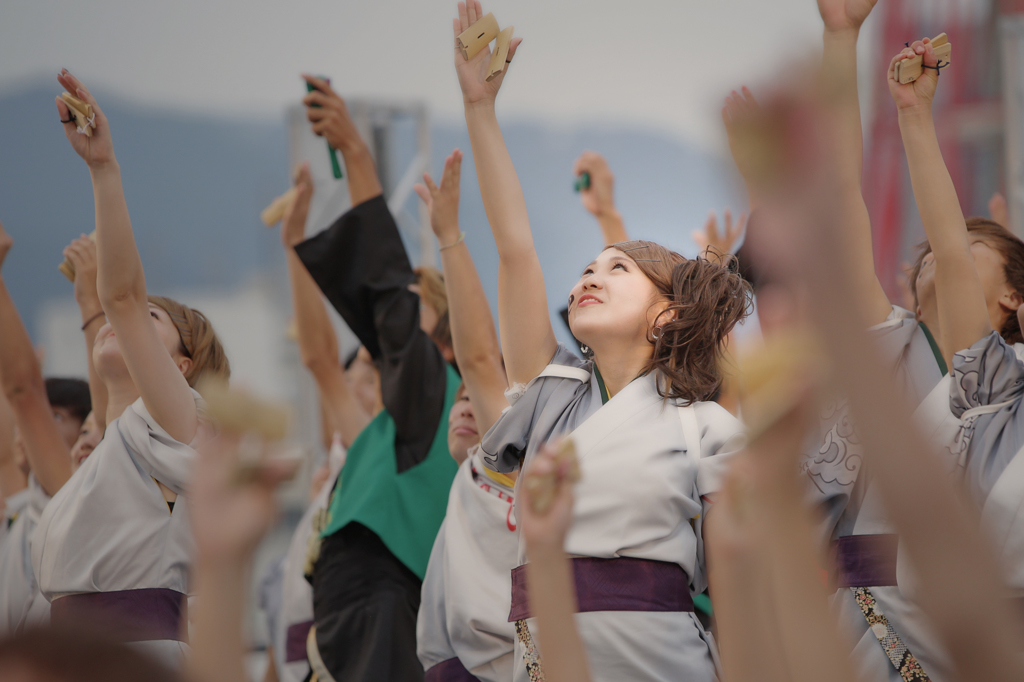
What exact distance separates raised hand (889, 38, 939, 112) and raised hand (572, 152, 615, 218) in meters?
0.95

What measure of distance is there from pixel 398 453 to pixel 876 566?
3.39ft

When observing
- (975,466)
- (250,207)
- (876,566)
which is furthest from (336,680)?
(250,207)

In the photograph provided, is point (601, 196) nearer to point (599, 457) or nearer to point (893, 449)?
point (599, 457)

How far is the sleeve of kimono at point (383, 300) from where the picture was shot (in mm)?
1938

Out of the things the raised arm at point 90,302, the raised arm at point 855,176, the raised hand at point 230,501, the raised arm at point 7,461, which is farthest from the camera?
the raised arm at point 7,461

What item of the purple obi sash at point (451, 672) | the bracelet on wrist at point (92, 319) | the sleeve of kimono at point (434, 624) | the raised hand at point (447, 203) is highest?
the raised hand at point (447, 203)

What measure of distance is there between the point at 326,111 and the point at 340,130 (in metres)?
0.05

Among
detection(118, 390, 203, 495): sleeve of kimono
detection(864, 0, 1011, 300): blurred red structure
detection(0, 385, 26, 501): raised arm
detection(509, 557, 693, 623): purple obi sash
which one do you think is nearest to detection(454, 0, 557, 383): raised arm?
detection(509, 557, 693, 623): purple obi sash

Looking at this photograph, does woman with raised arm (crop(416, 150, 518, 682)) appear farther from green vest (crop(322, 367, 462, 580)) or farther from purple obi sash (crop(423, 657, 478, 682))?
green vest (crop(322, 367, 462, 580))

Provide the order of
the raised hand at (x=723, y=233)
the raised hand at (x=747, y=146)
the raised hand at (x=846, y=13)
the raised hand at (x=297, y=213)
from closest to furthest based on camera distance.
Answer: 1. the raised hand at (x=747, y=146)
2. the raised hand at (x=846, y=13)
3. the raised hand at (x=297, y=213)
4. the raised hand at (x=723, y=233)

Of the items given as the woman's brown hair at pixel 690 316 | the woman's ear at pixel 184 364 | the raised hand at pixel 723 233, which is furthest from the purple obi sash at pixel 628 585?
the raised hand at pixel 723 233

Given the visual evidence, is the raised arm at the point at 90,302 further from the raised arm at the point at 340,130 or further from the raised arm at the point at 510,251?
the raised arm at the point at 510,251

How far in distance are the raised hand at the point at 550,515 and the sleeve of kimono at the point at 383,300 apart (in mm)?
1231

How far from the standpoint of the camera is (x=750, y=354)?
726 millimetres
